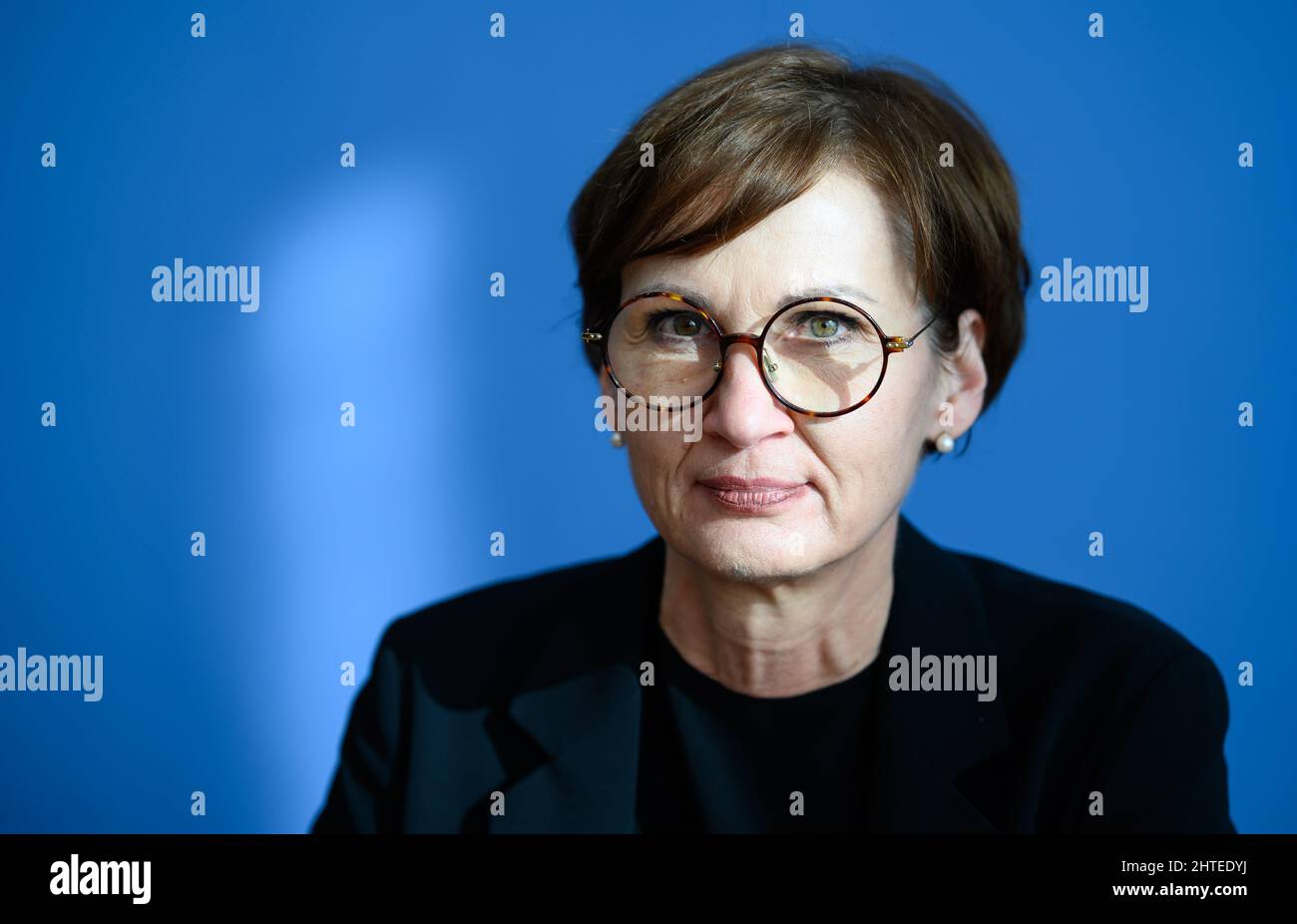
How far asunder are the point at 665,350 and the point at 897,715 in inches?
23.8

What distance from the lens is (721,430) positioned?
147 cm

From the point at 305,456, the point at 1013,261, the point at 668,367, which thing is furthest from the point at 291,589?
the point at 1013,261

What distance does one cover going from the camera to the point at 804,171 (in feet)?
4.78

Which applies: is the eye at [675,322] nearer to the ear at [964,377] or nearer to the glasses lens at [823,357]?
the glasses lens at [823,357]

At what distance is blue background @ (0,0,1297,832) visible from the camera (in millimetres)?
1957
